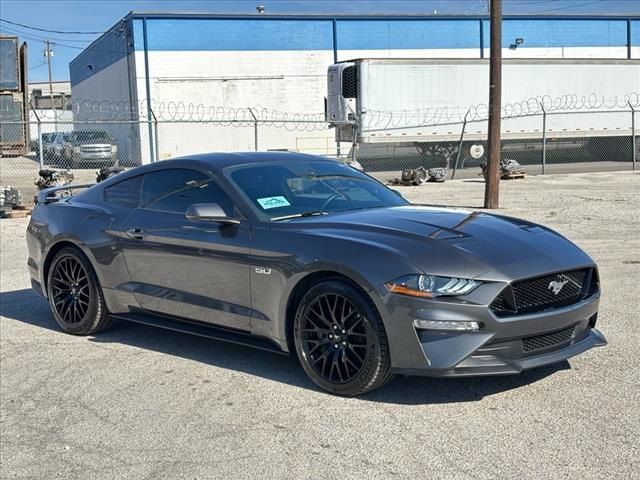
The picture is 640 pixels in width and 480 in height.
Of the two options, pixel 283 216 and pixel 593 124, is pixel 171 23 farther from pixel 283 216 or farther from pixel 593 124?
pixel 283 216

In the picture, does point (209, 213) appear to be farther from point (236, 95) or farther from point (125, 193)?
point (236, 95)

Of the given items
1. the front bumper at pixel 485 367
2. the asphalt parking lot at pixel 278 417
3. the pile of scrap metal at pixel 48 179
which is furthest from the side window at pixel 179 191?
the pile of scrap metal at pixel 48 179

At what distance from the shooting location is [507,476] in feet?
11.6

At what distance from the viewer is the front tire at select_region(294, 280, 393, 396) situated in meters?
4.38

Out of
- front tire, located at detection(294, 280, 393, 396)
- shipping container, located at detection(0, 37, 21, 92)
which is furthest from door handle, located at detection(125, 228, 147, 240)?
shipping container, located at detection(0, 37, 21, 92)

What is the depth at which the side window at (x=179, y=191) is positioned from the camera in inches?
214

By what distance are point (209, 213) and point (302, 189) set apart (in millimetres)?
789

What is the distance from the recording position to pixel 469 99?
29.1 metres

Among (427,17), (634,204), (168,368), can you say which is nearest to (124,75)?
(427,17)

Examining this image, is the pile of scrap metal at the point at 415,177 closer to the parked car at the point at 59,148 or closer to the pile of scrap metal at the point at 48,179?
the pile of scrap metal at the point at 48,179

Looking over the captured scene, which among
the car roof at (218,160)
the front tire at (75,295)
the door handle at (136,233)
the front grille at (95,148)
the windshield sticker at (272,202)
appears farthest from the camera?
the front grille at (95,148)

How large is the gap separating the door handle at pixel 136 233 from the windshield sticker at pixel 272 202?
1.07 meters

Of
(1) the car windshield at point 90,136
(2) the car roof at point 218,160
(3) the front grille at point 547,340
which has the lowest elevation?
(3) the front grille at point 547,340

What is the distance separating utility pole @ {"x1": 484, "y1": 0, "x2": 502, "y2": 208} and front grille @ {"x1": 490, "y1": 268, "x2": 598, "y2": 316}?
10374 millimetres
